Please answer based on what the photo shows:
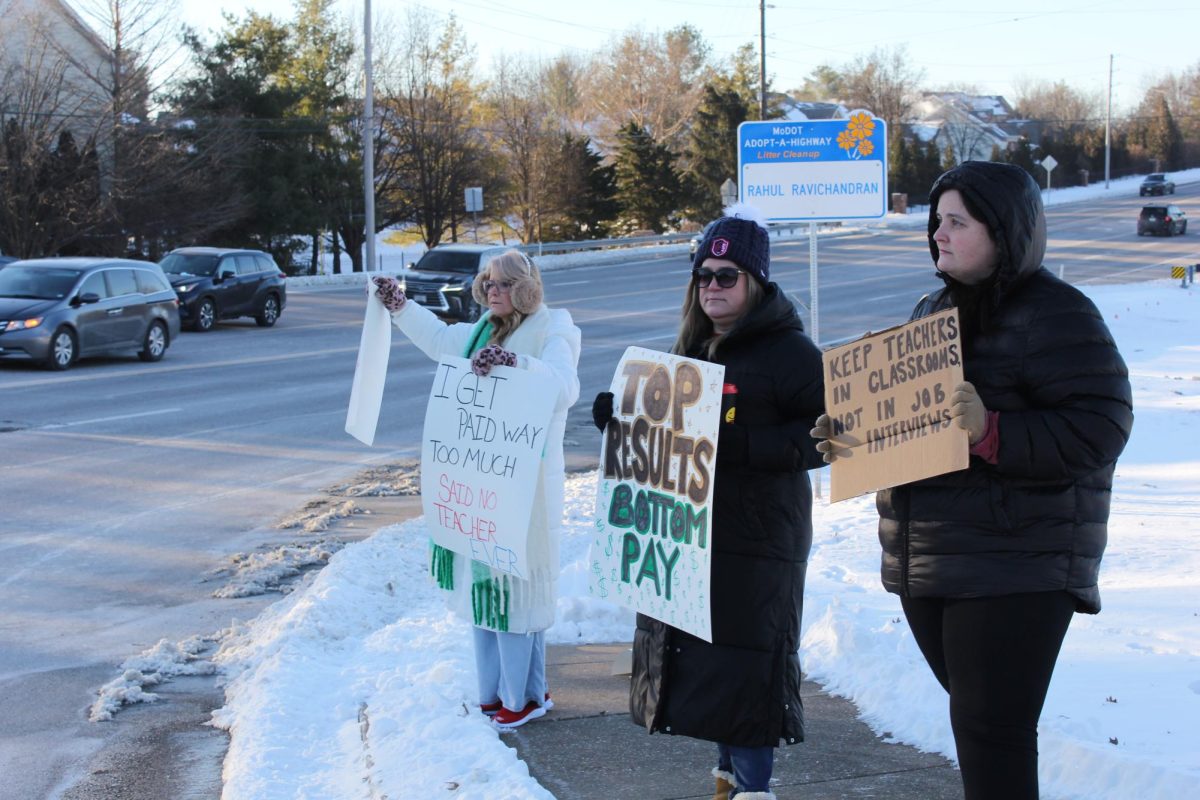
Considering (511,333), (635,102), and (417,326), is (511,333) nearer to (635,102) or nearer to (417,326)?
(417,326)

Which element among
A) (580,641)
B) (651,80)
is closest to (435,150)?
(651,80)

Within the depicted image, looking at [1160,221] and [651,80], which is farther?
[651,80]

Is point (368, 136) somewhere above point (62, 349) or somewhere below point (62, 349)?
above

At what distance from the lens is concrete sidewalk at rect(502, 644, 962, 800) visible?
4320mm

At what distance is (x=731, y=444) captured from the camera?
12.5ft

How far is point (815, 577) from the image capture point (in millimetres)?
6750

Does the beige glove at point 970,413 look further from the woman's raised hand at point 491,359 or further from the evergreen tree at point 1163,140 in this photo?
the evergreen tree at point 1163,140

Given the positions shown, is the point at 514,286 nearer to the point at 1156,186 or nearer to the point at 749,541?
the point at 749,541

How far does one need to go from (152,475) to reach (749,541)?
8741 mm

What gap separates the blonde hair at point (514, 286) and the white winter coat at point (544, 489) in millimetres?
37

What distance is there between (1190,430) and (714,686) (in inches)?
374

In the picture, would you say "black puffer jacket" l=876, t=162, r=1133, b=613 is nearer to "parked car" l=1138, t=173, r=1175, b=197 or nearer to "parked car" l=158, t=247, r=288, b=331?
"parked car" l=158, t=247, r=288, b=331

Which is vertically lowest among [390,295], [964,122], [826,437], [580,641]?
[580,641]

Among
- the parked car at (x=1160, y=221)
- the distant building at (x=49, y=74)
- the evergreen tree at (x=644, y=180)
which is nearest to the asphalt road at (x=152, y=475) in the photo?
the distant building at (x=49, y=74)
